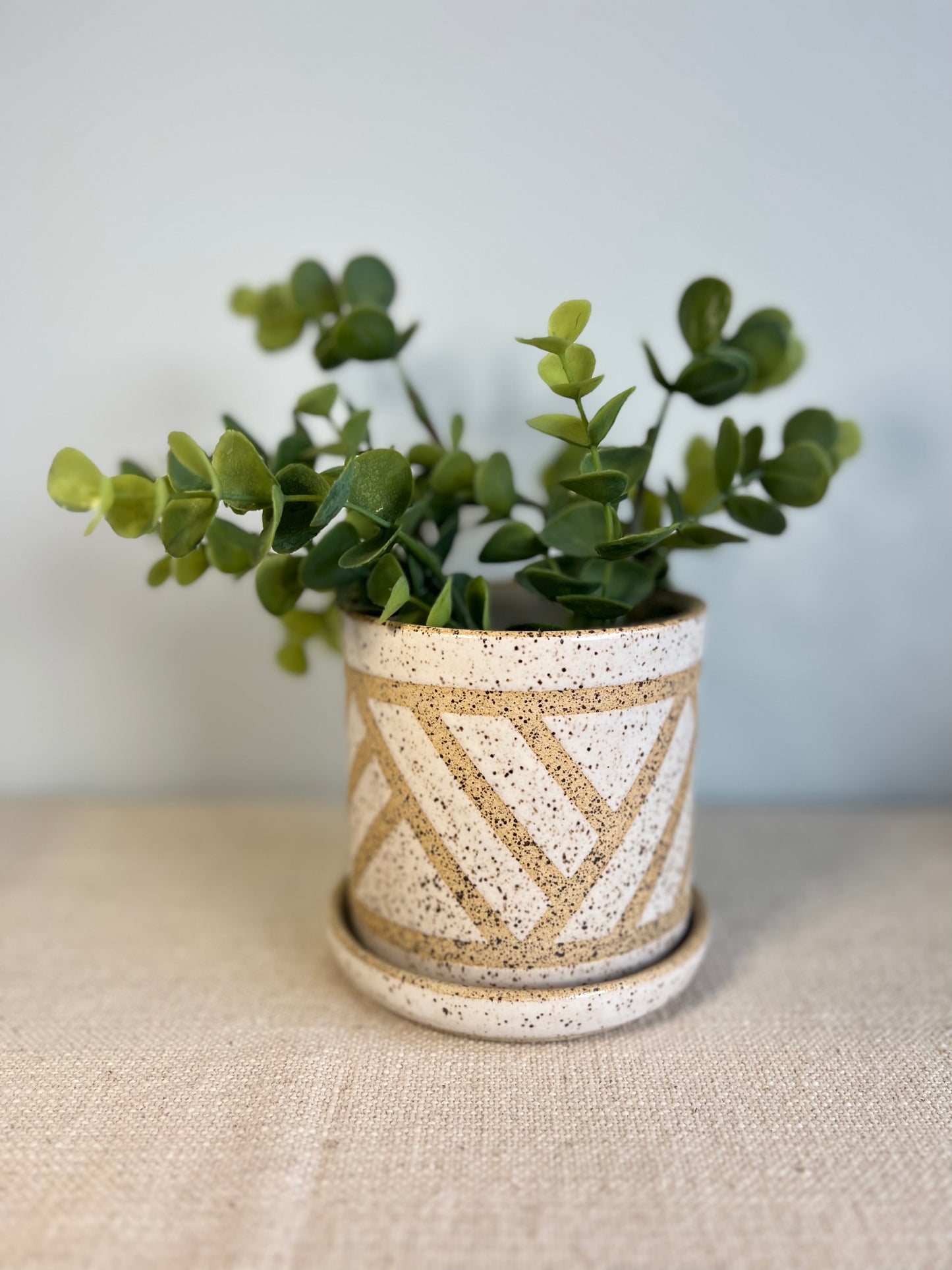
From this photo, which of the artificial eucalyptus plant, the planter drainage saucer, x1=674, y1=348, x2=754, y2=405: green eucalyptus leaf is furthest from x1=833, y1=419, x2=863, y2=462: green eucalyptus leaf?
the planter drainage saucer

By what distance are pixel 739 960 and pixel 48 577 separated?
0.59 metres

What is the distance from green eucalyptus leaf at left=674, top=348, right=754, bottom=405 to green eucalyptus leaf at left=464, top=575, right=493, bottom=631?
0.52 ft

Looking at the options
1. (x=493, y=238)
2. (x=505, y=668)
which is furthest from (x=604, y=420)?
(x=493, y=238)

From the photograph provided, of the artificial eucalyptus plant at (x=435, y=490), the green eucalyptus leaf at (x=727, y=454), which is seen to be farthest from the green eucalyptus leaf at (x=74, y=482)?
the green eucalyptus leaf at (x=727, y=454)

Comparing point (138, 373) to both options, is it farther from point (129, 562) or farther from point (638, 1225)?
point (638, 1225)

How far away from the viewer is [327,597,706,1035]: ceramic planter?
0.46 metres

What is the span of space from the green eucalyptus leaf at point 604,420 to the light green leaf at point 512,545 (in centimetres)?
8

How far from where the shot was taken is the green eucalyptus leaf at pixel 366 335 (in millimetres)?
546

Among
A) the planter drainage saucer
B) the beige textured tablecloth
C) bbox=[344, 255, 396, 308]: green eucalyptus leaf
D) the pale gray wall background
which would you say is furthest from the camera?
the pale gray wall background

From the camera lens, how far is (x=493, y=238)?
72cm

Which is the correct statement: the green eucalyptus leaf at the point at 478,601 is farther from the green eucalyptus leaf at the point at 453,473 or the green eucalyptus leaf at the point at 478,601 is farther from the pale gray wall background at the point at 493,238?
the pale gray wall background at the point at 493,238

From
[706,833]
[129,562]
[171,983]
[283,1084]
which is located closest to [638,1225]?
[283,1084]

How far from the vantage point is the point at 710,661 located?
0.79m

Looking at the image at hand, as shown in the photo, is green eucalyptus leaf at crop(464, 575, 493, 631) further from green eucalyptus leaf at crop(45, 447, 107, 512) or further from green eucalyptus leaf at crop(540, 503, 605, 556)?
green eucalyptus leaf at crop(45, 447, 107, 512)
